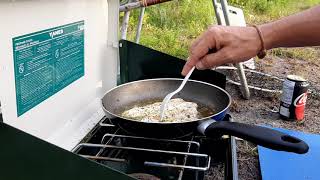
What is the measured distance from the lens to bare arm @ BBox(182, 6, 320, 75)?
1.05m

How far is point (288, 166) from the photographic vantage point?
5.43 ft

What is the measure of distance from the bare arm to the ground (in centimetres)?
86

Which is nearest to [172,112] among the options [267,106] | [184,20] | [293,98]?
[293,98]

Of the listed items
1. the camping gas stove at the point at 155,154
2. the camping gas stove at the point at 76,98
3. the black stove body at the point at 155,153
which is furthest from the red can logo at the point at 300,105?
the camping gas stove at the point at 155,154

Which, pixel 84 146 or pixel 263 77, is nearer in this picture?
pixel 84 146

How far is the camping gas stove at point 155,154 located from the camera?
990mm

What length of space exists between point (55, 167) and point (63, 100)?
16.8 inches

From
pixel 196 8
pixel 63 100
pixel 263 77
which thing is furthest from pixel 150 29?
pixel 63 100

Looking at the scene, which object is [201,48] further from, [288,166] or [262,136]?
[288,166]

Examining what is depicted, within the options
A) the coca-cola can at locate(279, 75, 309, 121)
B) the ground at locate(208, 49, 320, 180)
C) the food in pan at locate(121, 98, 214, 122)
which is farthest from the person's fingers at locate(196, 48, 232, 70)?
the coca-cola can at locate(279, 75, 309, 121)

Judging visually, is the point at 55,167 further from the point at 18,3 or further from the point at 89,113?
the point at 89,113

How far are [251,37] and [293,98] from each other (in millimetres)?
1405

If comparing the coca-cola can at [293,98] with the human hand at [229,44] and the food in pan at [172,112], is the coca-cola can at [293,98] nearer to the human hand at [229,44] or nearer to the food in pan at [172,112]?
the food in pan at [172,112]

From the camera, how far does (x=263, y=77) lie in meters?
3.27
